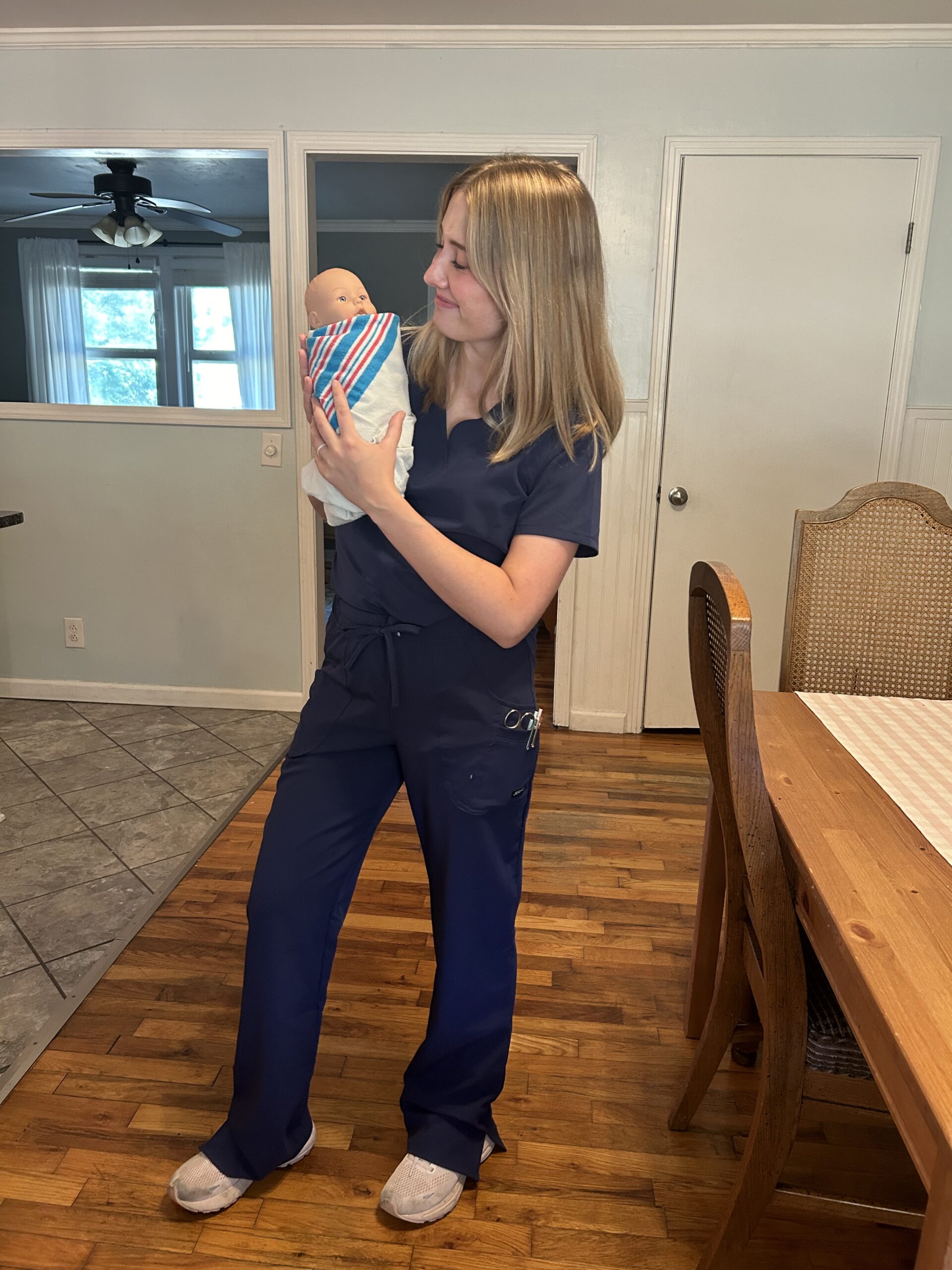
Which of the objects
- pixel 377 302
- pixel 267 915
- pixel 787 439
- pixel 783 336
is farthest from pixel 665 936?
pixel 377 302

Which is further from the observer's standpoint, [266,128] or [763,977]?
[266,128]

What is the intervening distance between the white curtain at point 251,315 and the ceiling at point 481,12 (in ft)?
14.1

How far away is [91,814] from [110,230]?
10.2ft

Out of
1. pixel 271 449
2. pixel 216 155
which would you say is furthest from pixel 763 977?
pixel 216 155

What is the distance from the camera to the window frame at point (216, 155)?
3.22 metres

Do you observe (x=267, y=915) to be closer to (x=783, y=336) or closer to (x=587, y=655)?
(x=587, y=655)

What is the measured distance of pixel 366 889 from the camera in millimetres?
2324

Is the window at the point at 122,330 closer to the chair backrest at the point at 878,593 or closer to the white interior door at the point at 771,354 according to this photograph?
the white interior door at the point at 771,354

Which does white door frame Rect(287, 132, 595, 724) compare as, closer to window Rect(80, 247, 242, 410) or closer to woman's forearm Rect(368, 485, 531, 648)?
woman's forearm Rect(368, 485, 531, 648)

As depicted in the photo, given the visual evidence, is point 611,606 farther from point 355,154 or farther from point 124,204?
point 124,204

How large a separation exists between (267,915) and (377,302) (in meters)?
6.79

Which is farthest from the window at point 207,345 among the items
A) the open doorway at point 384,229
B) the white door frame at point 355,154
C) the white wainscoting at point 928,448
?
the white wainscoting at point 928,448

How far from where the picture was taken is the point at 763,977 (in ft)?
3.89

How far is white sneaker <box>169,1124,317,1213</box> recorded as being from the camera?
135 centimetres
